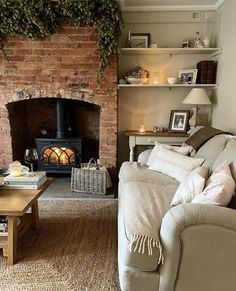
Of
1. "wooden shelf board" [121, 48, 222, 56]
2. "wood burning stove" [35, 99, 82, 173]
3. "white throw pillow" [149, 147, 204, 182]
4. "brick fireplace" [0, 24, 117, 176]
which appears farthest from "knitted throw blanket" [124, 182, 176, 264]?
"wooden shelf board" [121, 48, 222, 56]

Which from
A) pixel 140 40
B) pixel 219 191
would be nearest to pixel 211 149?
pixel 219 191

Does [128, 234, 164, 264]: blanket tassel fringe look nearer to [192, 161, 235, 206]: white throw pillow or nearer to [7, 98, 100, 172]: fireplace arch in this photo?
[192, 161, 235, 206]: white throw pillow

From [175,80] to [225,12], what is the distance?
101 cm

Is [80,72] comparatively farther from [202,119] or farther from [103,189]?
[202,119]

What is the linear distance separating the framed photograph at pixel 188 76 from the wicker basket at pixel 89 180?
1.73 metres

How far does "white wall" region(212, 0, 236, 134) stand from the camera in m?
2.86

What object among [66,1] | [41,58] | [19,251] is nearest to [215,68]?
[66,1]

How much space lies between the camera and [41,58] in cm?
320

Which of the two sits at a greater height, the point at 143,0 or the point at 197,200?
the point at 143,0

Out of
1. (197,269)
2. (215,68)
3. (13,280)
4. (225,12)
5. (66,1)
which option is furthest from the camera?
(215,68)

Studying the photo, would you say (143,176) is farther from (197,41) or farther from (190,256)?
(197,41)

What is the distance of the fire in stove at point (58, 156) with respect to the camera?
356cm

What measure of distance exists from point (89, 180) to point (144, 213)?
67.8 inches

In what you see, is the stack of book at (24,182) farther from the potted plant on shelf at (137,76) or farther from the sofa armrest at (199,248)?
the potted plant on shelf at (137,76)
